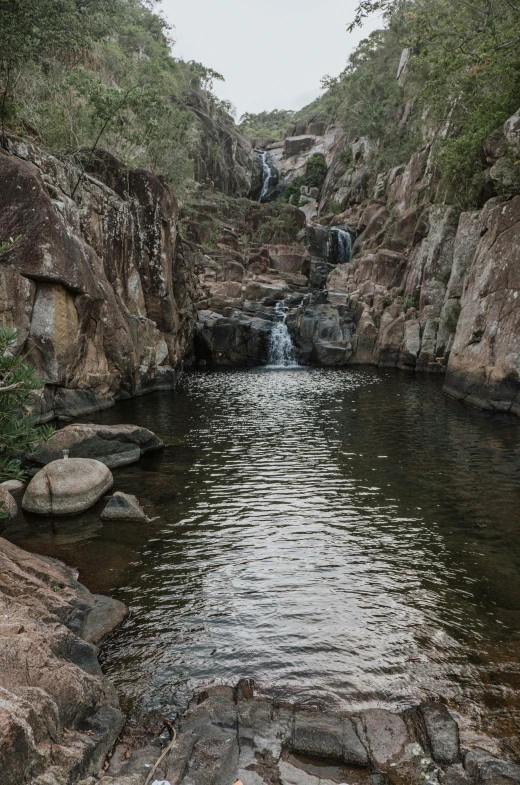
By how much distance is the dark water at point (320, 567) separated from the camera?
604 cm

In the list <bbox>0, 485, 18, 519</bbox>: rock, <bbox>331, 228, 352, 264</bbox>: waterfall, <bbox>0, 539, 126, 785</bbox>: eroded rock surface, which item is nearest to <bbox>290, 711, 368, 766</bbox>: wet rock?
<bbox>0, 539, 126, 785</bbox>: eroded rock surface

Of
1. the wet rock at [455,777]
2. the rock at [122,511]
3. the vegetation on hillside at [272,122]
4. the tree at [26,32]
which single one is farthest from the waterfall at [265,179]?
the wet rock at [455,777]

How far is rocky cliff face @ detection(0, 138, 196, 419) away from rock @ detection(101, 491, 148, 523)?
7720mm

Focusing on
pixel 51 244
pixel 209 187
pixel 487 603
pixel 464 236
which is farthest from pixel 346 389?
pixel 209 187

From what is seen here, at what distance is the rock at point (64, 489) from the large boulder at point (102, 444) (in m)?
1.88

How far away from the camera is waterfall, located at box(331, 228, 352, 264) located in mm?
54719

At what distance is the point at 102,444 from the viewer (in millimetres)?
14453

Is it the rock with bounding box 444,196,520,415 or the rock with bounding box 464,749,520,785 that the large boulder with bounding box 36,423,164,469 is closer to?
the rock with bounding box 464,749,520,785

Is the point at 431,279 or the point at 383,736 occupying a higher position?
the point at 431,279

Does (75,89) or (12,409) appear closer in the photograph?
(12,409)

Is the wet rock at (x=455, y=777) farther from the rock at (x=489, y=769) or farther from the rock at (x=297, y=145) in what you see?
the rock at (x=297, y=145)

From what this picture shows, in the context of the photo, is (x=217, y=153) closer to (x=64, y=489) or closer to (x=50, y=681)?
(x=64, y=489)

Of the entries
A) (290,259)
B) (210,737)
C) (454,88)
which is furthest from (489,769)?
(290,259)

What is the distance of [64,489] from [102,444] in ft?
10.9
